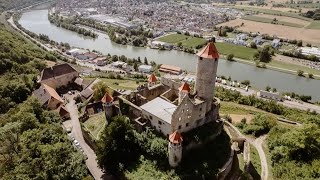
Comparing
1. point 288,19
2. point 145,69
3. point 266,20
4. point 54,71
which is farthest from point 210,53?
point 288,19

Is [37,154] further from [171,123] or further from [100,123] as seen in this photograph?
[171,123]

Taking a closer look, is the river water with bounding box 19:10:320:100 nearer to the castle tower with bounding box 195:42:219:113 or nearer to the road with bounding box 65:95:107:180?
the road with bounding box 65:95:107:180

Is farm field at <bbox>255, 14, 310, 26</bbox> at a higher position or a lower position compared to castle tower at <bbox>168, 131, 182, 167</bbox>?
lower

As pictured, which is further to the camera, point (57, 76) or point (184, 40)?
point (184, 40)

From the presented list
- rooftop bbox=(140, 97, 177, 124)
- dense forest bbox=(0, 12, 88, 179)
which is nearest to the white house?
dense forest bbox=(0, 12, 88, 179)

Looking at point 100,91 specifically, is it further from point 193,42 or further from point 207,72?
point 193,42
